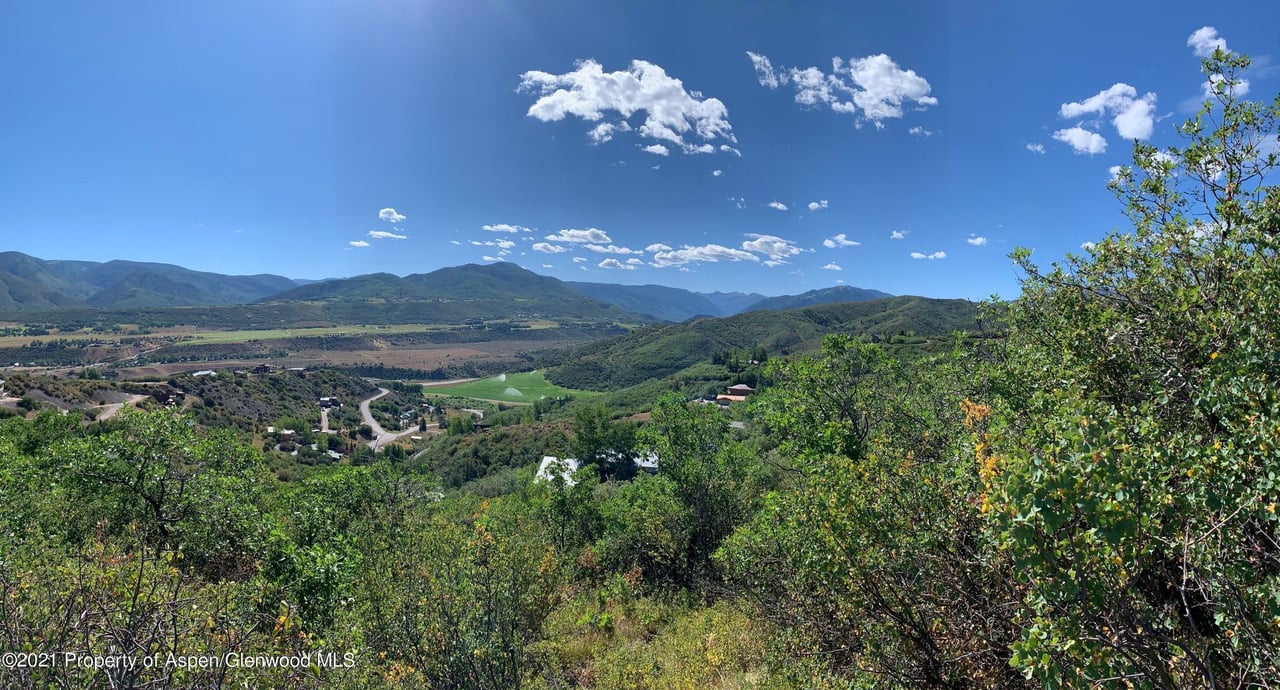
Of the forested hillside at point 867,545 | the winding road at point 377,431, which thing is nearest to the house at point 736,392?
the winding road at point 377,431

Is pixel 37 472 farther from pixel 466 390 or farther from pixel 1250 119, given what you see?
pixel 466 390

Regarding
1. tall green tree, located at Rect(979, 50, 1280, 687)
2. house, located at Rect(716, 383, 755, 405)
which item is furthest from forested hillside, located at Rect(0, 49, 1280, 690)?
house, located at Rect(716, 383, 755, 405)

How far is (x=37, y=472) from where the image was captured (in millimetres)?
15750

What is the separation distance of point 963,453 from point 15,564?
15.1 metres

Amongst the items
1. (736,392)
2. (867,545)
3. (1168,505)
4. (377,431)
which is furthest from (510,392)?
(1168,505)

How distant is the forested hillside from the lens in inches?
156

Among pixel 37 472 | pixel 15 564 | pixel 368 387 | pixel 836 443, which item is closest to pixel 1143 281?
pixel 836 443

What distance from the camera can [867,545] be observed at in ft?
23.6

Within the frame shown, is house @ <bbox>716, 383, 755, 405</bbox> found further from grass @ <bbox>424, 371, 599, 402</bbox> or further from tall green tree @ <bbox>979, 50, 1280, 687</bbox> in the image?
tall green tree @ <bbox>979, 50, 1280, 687</bbox>

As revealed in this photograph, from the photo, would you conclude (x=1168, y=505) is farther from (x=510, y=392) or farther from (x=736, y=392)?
(x=510, y=392)

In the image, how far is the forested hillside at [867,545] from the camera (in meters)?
3.97

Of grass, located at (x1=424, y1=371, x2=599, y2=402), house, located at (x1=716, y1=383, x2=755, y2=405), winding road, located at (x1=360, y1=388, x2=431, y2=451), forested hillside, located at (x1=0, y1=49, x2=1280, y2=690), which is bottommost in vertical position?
winding road, located at (x1=360, y1=388, x2=431, y2=451)

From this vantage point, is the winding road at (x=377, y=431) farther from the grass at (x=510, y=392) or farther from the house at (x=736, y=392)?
the house at (x=736, y=392)

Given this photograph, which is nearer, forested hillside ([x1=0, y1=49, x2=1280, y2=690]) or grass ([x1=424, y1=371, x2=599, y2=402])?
forested hillside ([x1=0, y1=49, x2=1280, y2=690])
